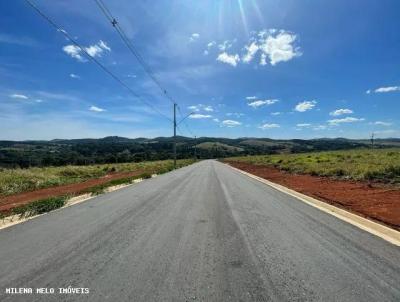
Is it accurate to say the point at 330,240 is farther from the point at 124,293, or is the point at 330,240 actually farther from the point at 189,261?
the point at 124,293

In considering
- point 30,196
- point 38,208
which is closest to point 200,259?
point 38,208

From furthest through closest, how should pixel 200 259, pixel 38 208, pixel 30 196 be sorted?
pixel 30 196 → pixel 38 208 → pixel 200 259

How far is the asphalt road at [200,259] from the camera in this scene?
13.3 feet

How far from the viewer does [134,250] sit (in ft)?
19.1

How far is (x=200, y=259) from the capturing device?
5.30m

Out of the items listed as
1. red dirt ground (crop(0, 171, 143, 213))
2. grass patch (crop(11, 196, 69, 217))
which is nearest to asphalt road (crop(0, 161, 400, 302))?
grass patch (crop(11, 196, 69, 217))

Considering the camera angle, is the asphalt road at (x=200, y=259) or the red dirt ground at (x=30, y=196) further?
the red dirt ground at (x=30, y=196)

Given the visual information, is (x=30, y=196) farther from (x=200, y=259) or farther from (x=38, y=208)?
(x=200, y=259)

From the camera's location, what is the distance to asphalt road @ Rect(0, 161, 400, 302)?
404cm

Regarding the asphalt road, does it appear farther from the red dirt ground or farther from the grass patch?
the red dirt ground

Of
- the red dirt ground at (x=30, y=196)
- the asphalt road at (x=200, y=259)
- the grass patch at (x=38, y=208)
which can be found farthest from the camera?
the red dirt ground at (x=30, y=196)

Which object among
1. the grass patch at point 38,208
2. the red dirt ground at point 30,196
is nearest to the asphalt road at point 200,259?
the grass patch at point 38,208

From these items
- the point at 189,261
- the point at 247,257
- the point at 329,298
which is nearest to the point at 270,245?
the point at 247,257

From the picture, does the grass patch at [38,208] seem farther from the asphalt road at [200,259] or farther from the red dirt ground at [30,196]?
→ the asphalt road at [200,259]
